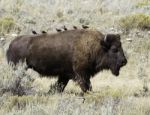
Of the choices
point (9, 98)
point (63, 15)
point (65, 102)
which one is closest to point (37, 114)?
point (65, 102)

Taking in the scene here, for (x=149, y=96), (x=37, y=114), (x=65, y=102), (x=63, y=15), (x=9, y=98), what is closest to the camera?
(x=37, y=114)

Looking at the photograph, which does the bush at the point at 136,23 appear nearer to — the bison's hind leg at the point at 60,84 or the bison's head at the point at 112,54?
the bison's head at the point at 112,54

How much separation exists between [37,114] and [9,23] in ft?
45.2

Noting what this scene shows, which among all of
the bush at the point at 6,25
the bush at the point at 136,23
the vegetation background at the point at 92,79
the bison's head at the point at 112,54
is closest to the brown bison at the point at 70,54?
the bison's head at the point at 112,54

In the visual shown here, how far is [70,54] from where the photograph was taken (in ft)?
43.5

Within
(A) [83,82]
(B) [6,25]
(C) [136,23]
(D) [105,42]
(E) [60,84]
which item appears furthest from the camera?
(C) [136,23]

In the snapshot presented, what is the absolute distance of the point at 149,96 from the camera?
42.8 ft

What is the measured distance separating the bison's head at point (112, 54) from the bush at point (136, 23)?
8935 millimetres

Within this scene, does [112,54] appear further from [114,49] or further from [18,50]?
[18,50]

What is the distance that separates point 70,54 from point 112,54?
109 centimetres

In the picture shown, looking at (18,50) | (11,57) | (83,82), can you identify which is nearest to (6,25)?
(11,57)

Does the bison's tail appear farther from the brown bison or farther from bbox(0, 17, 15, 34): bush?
bbox(0, 17, 15, 34): bush

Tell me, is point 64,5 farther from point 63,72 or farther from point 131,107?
point 131,107

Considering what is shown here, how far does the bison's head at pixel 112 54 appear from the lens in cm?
1352
